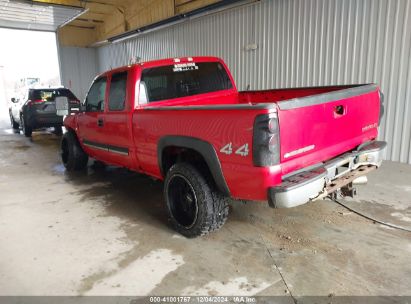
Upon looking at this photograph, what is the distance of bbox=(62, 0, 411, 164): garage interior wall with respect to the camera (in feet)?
18.3

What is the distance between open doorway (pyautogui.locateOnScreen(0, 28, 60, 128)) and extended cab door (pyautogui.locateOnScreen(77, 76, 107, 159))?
1108 centimetres

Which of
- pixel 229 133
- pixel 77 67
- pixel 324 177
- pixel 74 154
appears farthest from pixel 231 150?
pixel 77 67

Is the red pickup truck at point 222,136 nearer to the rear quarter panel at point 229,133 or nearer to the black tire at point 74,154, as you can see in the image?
the rear quarter panel at point 229,133

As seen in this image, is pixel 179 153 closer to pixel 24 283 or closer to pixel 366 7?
pixel 24 283

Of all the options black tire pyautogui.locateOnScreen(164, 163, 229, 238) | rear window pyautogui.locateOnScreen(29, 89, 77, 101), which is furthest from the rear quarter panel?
rear window pyautogui.locateOnScreen(29, 89, 77, 101)

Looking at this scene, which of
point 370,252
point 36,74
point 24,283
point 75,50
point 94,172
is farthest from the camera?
point 36,74

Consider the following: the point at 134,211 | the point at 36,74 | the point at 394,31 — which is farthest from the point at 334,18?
the point at 36,74

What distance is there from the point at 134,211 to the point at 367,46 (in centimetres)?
488

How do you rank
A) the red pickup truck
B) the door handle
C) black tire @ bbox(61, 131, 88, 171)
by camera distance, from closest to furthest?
the red pickup truck → the door handle → black tire @ bbox(61, 131, 88, 171)

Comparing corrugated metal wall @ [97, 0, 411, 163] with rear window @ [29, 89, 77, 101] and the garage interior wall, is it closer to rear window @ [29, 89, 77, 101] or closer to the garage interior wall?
the garage interior wall

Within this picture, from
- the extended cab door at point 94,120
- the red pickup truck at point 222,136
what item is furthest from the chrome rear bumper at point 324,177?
the extended cab door at point 94,120

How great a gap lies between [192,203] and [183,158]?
50 cm

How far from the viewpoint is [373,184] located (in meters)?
4.84

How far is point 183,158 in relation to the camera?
354cm
